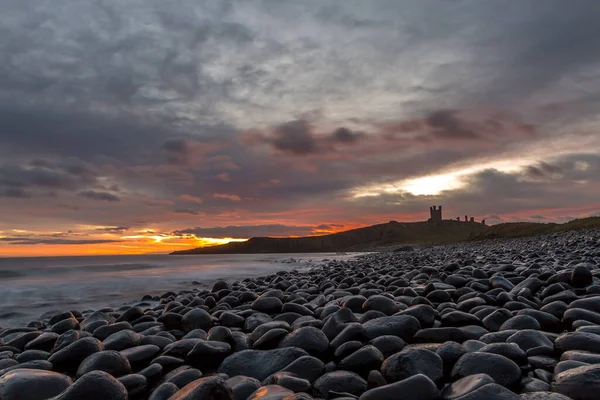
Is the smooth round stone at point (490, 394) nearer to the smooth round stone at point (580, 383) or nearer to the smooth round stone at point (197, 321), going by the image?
the smooth round stone at point (580, 383)

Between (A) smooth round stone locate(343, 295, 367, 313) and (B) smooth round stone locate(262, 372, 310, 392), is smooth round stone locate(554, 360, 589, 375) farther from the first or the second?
(A) smooth round stone locate(343, 295, 367, 313)

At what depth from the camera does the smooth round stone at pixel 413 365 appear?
2.77 metres

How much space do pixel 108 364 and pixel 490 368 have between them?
9.89 feet

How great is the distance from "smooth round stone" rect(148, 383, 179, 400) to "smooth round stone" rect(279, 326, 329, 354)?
1078 millimetres

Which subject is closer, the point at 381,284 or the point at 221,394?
the point at 221,394

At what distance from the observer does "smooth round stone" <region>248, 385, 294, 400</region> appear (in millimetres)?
2395

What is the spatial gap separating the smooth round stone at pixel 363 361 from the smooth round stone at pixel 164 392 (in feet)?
4.20

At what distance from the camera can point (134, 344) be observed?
4.12 metres

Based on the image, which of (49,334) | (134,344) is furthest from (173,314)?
(49,334)

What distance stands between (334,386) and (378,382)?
328 millimetres

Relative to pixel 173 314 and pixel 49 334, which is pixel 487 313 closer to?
pixel 173 314

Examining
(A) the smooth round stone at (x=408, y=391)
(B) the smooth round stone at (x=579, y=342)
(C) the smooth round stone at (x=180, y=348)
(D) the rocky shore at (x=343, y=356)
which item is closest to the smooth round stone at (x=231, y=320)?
(D) the rocky shore at (x=343, y=356)

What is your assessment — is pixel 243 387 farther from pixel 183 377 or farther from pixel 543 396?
pixel 543 396

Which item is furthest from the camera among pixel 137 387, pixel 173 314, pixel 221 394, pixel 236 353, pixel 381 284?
pixel 381 284
